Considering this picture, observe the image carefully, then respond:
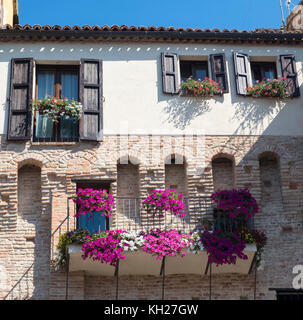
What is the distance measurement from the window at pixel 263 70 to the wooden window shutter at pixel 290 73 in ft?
1.35

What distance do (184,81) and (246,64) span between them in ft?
5.15

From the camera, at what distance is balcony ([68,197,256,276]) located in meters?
14.1

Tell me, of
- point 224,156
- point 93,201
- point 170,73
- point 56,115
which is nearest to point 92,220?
point 93,201

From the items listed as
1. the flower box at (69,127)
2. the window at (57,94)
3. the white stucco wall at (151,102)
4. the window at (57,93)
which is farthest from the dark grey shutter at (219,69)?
the flower box at (69,127)

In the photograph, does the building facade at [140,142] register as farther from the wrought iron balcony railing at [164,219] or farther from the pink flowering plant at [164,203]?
the pink flowering plant at [164,203]

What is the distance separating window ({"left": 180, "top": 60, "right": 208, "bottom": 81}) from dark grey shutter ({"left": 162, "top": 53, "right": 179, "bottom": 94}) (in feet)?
1.67

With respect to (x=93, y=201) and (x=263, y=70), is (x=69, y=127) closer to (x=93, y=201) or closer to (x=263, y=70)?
(x=93, y=201)

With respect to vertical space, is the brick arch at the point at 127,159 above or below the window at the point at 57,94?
below

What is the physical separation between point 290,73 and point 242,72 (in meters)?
1.20

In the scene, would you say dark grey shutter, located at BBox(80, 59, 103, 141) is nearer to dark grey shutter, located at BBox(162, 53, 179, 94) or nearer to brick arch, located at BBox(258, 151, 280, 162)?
dark grey shutter, located at BBox(162, 53, 179, 94)

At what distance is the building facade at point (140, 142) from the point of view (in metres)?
14.5

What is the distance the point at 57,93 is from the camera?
16.2 metres

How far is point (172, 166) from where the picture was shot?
1558 centimetres
